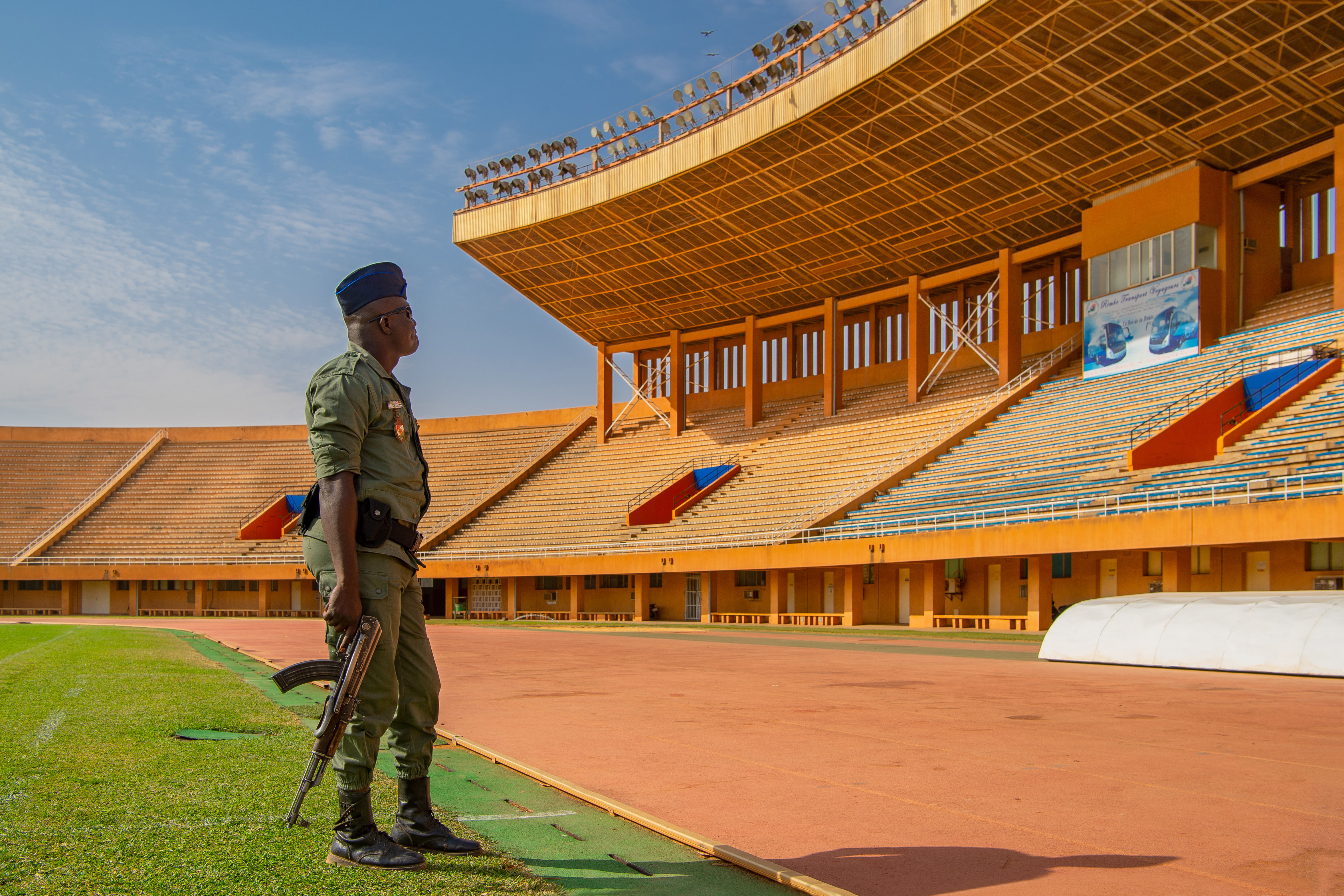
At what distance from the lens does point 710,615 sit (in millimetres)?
38219

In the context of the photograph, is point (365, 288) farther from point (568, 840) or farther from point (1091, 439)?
point (1091, 439)

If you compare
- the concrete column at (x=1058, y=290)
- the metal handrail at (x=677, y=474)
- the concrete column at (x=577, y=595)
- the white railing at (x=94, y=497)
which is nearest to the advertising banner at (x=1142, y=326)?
the concrete column at (x=1058, y=290)

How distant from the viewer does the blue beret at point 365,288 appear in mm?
4559

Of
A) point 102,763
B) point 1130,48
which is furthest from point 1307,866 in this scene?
point 1130,48

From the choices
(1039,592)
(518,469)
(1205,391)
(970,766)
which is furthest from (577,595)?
(970,766)

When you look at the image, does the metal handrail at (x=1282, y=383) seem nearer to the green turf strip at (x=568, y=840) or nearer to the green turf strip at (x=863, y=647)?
the green turf strip at (x=863, y=647)

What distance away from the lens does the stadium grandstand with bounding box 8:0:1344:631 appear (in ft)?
84.0

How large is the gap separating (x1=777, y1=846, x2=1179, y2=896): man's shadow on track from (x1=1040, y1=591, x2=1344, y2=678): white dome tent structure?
9027 mm

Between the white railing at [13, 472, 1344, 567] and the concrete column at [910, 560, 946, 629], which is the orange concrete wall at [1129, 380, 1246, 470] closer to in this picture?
the white railing at [13, 472, 1344, 567]

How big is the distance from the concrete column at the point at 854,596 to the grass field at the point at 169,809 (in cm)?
2463

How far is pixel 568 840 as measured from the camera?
4.39 meters

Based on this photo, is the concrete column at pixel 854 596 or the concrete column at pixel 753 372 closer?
the concrete column at pixel 854 596

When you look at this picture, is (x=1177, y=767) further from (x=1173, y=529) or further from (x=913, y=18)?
(x=913, y=18)

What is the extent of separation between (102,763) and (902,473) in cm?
3063
